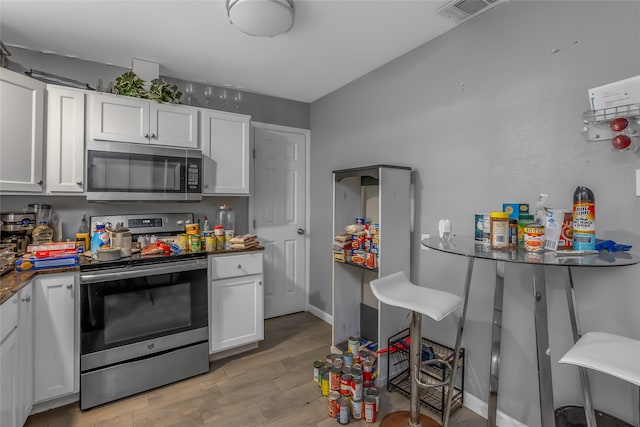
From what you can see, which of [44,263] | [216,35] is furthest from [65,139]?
[216,35]

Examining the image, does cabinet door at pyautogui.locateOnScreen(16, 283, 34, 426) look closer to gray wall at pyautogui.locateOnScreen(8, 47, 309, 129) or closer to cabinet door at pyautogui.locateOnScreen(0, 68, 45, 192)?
cabinet door at pyautogui.locateOnScreen(0, 68, 45, 192)

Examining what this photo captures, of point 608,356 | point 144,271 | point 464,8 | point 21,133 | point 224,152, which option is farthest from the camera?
point 224,152

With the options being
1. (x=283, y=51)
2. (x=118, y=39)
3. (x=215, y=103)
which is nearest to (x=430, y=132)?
(x=283, y=51)

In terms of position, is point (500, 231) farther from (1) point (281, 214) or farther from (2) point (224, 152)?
(1) point (281, 214)

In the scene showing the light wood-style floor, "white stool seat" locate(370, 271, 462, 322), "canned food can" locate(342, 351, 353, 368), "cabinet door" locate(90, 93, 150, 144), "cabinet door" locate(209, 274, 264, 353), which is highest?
"cabinet door" locate(90, 93, 150, 144)

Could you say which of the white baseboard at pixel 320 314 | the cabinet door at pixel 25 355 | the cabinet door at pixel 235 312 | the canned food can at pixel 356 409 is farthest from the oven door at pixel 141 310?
the white baseboard at pixel 320 314

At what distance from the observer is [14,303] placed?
5.19ft

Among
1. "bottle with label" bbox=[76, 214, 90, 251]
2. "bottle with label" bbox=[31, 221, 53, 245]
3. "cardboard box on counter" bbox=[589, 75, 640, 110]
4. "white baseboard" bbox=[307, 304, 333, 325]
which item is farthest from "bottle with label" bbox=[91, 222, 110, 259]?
"cardboard box on counter" bbox=[589, 75, 640, 110]

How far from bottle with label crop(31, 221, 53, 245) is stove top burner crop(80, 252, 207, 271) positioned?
0.54m

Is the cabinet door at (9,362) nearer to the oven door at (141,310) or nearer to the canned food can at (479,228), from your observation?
the oven door at (141,310)

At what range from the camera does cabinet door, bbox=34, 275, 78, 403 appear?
1.86 metres

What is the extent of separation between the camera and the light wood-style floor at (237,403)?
6.20 feet

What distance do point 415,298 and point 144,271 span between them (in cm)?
185

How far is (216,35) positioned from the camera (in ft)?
7.21
